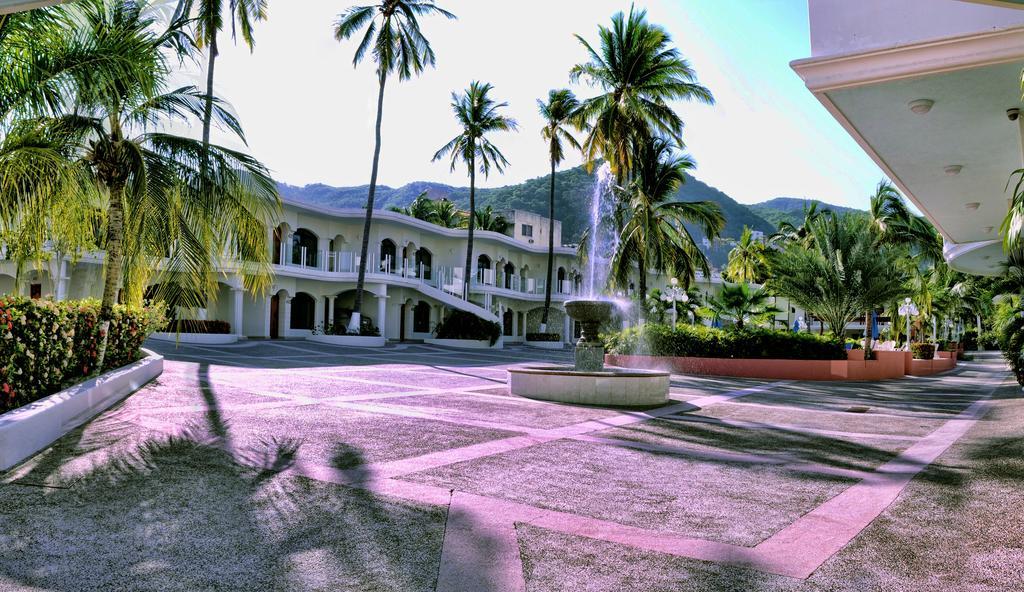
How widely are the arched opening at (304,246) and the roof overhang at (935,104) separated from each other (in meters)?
27.2

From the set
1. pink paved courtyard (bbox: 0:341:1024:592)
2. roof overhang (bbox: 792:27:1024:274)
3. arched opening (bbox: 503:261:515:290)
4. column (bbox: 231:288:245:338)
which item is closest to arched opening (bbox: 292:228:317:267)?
column (bbox: 231:288:245:338)

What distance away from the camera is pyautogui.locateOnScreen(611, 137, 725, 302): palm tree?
23656 mm

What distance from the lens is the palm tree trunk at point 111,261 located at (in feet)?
31.4

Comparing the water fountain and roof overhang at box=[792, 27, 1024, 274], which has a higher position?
roof overhang at box=[792, 27, 1024, 274]

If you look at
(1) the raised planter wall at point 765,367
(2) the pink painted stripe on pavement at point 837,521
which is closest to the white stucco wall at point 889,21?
(2) the pink painted stripe on pavement at point 837,521

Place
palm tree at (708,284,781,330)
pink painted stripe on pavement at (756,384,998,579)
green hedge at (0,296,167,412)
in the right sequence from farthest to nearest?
palm tree at (708,284,781,330) → green hedge at (0,296,167,412) → pink painted stripe on pavement at (756,384,998,579)

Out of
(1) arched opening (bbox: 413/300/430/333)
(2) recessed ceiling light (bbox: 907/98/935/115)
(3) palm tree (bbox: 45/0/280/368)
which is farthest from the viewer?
(1) arched opening (bbox: 413/300/430/333)

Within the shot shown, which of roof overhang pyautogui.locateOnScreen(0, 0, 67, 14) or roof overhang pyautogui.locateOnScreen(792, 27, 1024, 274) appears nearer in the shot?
roof overhang pyautogui.locateOnScreen(0, 0, 67, 14)

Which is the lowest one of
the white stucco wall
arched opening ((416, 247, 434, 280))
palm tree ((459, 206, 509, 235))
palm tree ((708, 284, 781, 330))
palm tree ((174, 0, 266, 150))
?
palm tree ((708, 284, 781, 330))

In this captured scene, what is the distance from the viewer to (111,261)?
9766mm

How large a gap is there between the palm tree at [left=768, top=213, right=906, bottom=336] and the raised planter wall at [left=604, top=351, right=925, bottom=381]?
A: 7.02ft

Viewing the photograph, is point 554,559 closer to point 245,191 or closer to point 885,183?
point 245,191

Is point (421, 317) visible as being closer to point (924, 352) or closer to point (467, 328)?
point (467, 328)

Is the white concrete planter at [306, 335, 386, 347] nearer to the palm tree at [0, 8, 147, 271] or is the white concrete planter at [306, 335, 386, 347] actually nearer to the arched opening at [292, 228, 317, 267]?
the arched opening at [292, 228, 317, 267]
